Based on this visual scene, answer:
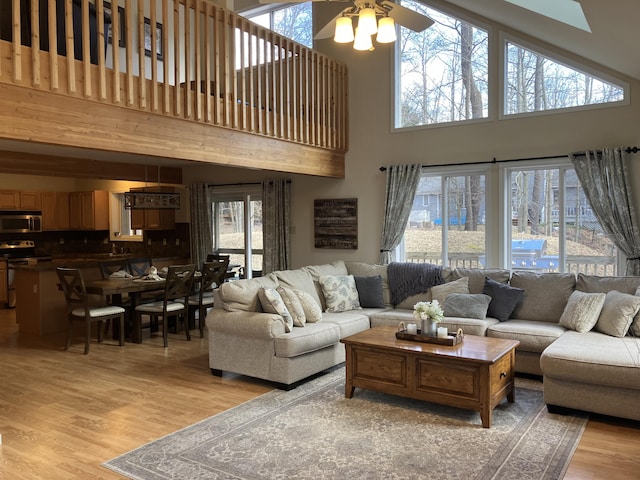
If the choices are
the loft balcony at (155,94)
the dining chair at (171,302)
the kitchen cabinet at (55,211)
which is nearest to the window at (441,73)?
the loft balcony at (155,94)

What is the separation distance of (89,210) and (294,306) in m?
6.59

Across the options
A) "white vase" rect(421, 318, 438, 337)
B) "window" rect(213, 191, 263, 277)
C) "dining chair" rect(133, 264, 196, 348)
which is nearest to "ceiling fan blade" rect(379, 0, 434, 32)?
"white vase" rect(421, 318, 438, 337)

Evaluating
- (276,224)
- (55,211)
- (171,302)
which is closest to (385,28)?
(171,302)

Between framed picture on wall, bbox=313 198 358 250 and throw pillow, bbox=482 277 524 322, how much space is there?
2.52 metres

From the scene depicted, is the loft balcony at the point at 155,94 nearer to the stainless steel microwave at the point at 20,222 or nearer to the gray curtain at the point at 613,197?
the stainless steel microwave at the point at 20,222

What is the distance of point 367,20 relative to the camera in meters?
3.54

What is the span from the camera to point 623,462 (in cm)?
314

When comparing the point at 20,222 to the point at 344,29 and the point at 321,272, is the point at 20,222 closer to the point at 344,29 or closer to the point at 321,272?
the point at 321,272

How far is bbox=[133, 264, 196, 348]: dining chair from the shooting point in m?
6.20

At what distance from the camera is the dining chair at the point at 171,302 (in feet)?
20.3

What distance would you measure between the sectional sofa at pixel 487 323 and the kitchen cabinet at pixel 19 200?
6224mm

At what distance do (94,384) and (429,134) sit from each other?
4.96 m

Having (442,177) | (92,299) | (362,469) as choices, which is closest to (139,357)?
(92,299)

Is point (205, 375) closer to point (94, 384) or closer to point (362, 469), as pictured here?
point (94, 384)
